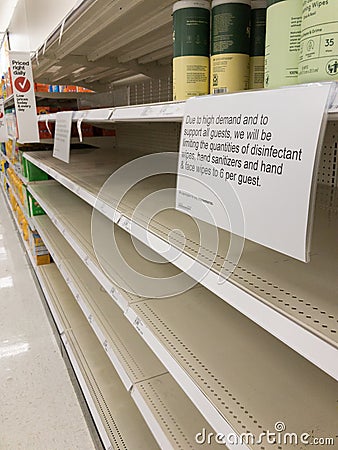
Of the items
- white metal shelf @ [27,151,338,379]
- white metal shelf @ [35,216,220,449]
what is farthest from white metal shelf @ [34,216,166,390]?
white metal shelf @ [27,151,338,379]

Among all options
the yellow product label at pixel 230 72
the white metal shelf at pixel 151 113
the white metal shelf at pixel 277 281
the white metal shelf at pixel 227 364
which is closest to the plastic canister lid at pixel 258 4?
the yellow product label at pixel 230 72

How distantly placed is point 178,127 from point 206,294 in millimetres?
1231

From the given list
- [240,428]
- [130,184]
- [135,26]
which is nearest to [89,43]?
[135,26]

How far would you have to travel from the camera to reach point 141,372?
124cm

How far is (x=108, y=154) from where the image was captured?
2982 mm

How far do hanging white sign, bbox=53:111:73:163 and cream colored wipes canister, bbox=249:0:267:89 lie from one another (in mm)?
1039

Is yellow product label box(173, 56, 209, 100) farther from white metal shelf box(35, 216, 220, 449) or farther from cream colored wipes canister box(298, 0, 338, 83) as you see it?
white metal shelf box(35, 216, 220, 449)

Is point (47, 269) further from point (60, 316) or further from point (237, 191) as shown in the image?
point (237, 191)

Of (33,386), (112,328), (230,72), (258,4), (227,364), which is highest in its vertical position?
(258,4)

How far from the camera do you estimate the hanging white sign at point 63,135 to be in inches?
67.4

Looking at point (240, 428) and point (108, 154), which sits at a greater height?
point (108, 154)

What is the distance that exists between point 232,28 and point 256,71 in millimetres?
98

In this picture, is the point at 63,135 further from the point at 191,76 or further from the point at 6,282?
the point at 6,282

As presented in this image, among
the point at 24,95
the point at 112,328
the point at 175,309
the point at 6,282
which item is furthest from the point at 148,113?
the point at 6,282
